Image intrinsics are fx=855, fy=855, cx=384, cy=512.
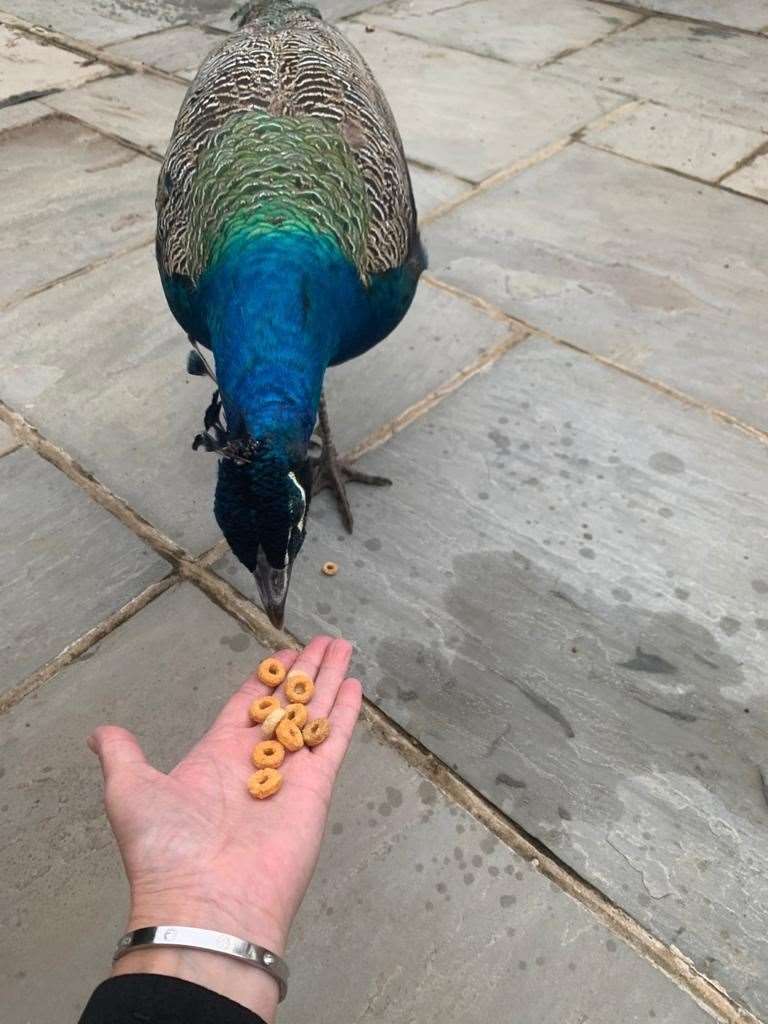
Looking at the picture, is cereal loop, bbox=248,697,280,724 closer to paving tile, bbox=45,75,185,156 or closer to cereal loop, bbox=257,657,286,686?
cereal loop, bbox=257,657,286,686

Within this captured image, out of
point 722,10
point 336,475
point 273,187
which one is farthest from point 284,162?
point 722,10

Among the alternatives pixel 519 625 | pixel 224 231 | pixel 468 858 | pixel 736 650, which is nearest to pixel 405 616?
pixel 519 625

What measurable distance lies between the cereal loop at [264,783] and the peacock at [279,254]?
1.72 ft

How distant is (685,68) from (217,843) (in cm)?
859

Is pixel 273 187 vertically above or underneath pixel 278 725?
above

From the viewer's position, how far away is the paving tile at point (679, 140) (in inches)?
265

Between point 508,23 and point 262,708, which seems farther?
point 508,23

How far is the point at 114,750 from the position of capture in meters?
2.35

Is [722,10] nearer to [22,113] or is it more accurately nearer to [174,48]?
[174,48]

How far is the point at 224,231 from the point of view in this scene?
333cm

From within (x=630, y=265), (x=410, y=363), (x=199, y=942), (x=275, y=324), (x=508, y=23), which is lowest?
(x=410, y=363)

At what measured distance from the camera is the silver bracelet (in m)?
1.98

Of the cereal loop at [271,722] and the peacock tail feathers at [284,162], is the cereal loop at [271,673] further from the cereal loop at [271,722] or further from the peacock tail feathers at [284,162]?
the peacock tail feathers at [284,162]

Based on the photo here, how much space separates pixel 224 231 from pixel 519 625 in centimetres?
198
